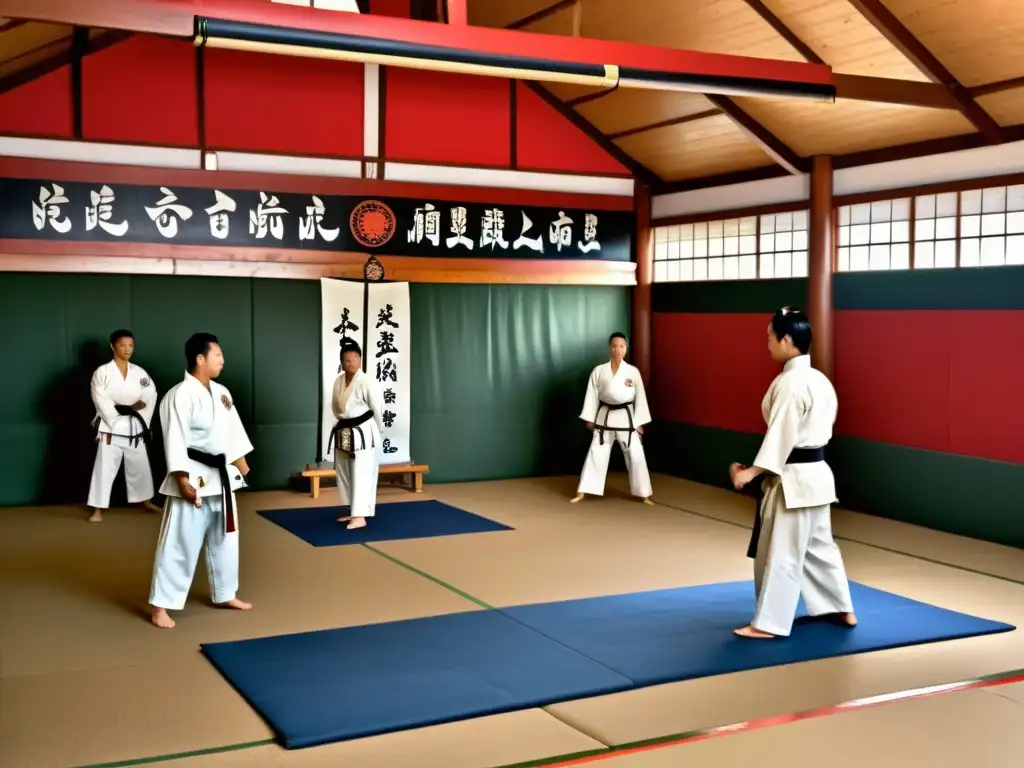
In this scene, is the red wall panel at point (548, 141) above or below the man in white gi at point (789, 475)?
above

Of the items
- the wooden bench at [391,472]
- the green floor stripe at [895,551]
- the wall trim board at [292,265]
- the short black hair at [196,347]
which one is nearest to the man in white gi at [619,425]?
the green floor stripe at [895,551]

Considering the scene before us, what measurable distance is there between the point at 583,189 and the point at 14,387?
4890mm

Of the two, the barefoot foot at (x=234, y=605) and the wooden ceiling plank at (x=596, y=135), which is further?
the wooden ceiling plank at (x=596, y=135)

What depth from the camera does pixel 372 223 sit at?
8766 mm

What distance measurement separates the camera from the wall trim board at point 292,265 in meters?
7.80

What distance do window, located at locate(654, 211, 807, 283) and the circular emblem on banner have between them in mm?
2597

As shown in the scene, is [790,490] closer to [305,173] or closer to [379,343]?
[379,343]

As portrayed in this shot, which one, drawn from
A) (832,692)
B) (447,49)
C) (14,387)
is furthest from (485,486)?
(832,692)

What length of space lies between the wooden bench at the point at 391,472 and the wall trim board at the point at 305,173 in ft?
7.15

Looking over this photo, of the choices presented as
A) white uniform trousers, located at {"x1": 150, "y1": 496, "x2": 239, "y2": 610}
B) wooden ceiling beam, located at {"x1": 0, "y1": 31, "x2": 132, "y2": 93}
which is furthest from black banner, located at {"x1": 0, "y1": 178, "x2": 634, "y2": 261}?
white uniform trousers, located at {"x1": 150, "y1": 496, "x2": 239, "y2": 610}

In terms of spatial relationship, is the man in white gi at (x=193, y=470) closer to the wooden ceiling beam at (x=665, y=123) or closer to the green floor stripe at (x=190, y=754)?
the green floor stripe at (x=190, y=754)

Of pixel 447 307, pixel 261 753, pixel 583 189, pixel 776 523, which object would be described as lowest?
pixel 261 753

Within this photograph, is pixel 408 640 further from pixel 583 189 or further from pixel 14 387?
pixel 583 189

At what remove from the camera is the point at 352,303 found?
8.70 metres
